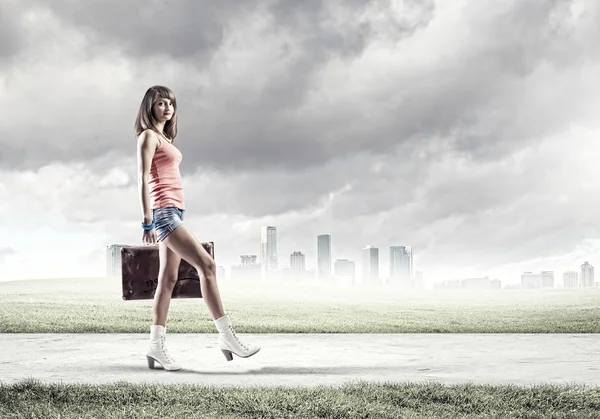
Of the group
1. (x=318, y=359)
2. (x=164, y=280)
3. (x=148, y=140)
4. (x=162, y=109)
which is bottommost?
(x=318, y=359)

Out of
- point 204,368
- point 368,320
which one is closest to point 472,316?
point 368,320

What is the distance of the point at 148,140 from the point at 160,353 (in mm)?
1649

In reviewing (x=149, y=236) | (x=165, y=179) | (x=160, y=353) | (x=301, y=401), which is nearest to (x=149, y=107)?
(x=165, y=179)

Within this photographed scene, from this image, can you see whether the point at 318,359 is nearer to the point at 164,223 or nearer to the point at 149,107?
the point at 164,223

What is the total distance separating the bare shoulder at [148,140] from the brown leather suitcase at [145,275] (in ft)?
3.08

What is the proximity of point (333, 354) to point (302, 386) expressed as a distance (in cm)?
180

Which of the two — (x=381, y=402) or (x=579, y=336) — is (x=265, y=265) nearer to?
(x=579, y=336)

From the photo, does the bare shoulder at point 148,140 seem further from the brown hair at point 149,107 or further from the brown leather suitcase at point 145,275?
the brown leather suitcase at point 145,275

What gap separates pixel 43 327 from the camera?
991 centimetres

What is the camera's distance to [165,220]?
5105mm

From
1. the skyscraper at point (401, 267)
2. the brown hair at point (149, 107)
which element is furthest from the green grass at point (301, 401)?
the skyscraper at point (401, 267)

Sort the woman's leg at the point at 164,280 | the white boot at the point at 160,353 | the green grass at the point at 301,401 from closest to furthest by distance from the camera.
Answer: the green grass at the point at 301,401
the white boot at the point at 160,353
the woman's leg at the point at 164,280

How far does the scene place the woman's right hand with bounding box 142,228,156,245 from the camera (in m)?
5.16

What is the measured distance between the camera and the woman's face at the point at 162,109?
5293 mm
